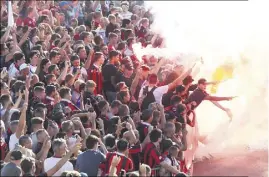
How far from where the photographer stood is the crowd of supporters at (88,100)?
784 centimetres

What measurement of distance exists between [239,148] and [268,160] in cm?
71

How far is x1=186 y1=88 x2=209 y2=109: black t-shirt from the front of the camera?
456 inches

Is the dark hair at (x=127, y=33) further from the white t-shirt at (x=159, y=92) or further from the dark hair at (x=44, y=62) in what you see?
the dark hair at (x=44, y=62)

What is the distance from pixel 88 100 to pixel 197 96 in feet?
6.74

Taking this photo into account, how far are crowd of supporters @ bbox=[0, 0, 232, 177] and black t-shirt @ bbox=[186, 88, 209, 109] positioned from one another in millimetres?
16

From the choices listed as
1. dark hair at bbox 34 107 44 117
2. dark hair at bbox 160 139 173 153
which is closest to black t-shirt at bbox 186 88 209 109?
dark hair at bbox 160 139 173 153

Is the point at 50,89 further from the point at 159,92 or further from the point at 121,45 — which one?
the point at 121,45

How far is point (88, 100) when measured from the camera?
412 inches

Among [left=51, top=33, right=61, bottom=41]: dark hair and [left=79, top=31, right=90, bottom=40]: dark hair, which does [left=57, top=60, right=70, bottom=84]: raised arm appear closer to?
[left=51, top=33, right=61, bottom=41]: dark hair

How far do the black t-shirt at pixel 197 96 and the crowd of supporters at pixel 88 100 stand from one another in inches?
0.6

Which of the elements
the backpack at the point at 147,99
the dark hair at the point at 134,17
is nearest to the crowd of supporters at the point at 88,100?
the backpack at the point at 147,99

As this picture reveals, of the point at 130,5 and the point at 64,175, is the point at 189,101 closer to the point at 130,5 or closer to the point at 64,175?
the point at 64,175

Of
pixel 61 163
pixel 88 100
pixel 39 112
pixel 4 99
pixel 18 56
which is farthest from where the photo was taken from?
pixel 18 56

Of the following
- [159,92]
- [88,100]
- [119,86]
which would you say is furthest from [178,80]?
[88,100]
